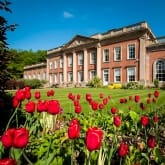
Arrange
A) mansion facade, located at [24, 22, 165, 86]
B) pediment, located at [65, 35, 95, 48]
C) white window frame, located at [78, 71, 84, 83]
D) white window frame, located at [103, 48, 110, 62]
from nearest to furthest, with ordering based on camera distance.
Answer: mansion facade, located at [24, 22, 165, 86], white window frame, located at [103, 48, 110, 62], pediment, located at [65, 35, 95, 48], white window frame, located at [78, 71, 84, 83]

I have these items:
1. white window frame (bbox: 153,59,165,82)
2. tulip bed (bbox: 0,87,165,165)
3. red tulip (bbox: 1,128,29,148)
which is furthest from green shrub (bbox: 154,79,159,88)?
red tulip (bbox: 1,128,29,148)

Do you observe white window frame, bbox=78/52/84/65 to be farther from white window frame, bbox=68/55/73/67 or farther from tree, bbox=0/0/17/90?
tree, bbox=0/0/17/90

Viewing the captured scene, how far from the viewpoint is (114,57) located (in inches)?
1574

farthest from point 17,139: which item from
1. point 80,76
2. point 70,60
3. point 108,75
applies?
point 70,60

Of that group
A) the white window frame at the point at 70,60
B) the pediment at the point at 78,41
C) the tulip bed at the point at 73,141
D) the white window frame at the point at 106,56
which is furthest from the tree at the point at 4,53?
the white window frame at the point at 70,60

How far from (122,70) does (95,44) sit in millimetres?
7229

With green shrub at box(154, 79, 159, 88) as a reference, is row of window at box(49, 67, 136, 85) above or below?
above

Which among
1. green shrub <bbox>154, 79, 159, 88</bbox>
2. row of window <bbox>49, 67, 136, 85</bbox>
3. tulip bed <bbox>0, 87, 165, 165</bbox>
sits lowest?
tulip bed <bbox>0, 87, 165, 165</bbox>

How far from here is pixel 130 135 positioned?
5707mm

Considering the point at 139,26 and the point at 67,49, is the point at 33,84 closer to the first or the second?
the point at 67,49

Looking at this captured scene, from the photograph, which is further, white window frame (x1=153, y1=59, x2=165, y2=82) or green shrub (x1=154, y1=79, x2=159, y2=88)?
white window frame (x1=153, y1=59, x2=165, y2=82)

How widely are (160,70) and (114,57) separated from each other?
8.34 m

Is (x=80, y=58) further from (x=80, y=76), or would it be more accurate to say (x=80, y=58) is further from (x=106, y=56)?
(x=106, y=56)

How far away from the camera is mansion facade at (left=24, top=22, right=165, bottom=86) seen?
114 ft
